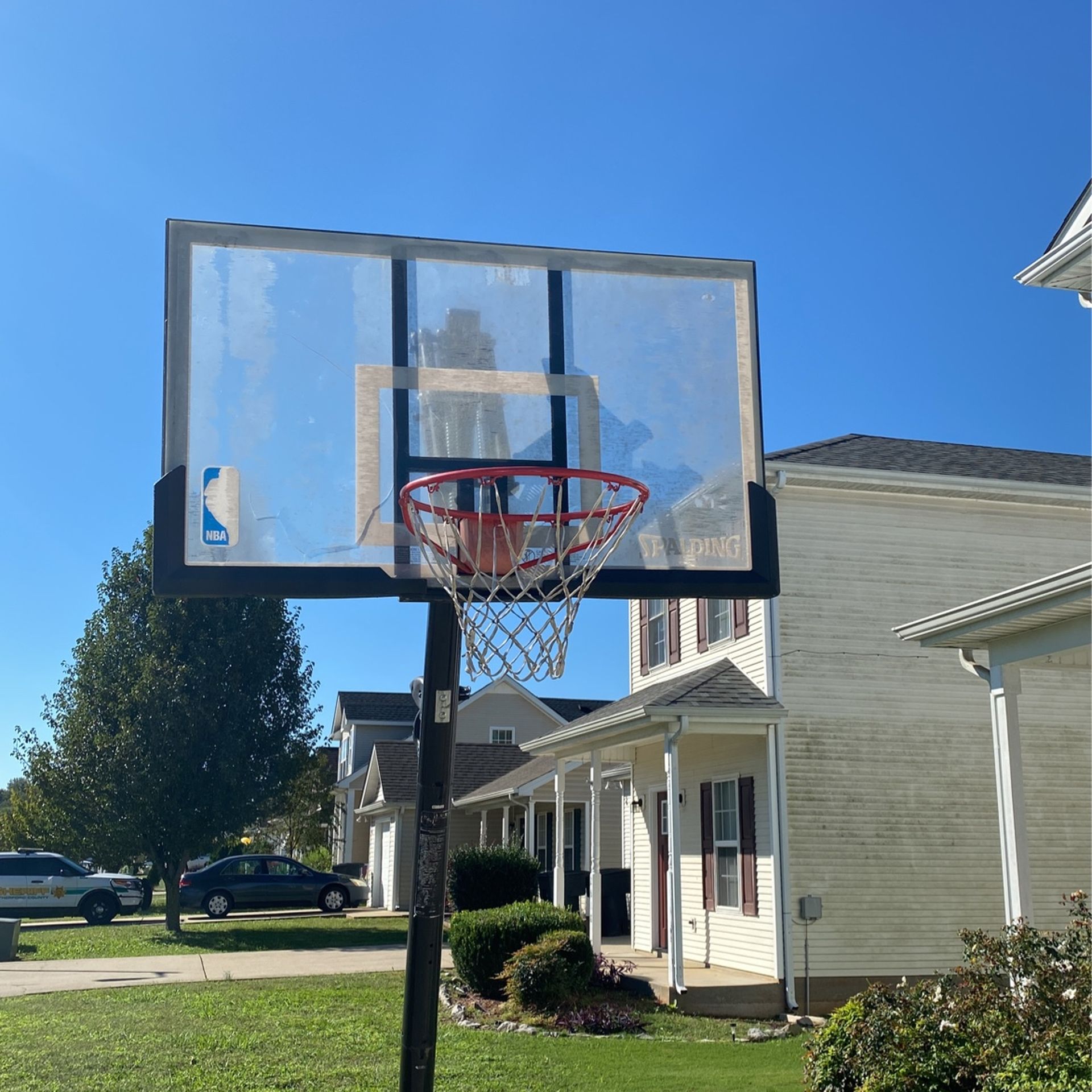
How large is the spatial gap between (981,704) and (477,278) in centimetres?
1106

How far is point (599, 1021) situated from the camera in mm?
12227

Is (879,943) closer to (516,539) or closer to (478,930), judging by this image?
(478,930)

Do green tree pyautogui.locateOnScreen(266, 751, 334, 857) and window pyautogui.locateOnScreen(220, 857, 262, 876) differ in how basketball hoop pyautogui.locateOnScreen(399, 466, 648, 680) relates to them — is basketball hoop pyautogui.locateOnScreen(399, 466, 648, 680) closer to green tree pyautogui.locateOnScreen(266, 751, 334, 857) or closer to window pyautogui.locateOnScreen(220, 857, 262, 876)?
window pyautogui.locateOnScreen(220, 857, 262, 876)

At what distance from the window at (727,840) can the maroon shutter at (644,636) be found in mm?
3417

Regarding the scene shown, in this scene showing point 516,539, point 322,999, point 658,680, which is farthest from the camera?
point 658,680

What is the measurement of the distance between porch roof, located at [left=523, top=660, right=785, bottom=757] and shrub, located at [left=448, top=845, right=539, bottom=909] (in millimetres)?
2851

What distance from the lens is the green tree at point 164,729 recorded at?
2442 cm

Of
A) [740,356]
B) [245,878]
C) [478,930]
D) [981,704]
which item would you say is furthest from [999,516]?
[245,878]

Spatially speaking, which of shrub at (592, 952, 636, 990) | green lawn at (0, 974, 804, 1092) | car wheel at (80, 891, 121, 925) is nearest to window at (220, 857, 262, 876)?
car wheel at (80, 891, 121, 925)

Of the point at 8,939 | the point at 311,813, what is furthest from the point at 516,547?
the point at 311,813

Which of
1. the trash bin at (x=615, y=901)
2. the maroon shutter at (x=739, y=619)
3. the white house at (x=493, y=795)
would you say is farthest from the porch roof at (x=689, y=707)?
the trash bin at (x=615, y=901)

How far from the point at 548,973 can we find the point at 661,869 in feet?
18.5

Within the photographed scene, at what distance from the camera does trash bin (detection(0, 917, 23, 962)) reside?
64.3 feet

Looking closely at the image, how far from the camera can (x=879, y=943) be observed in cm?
1427
